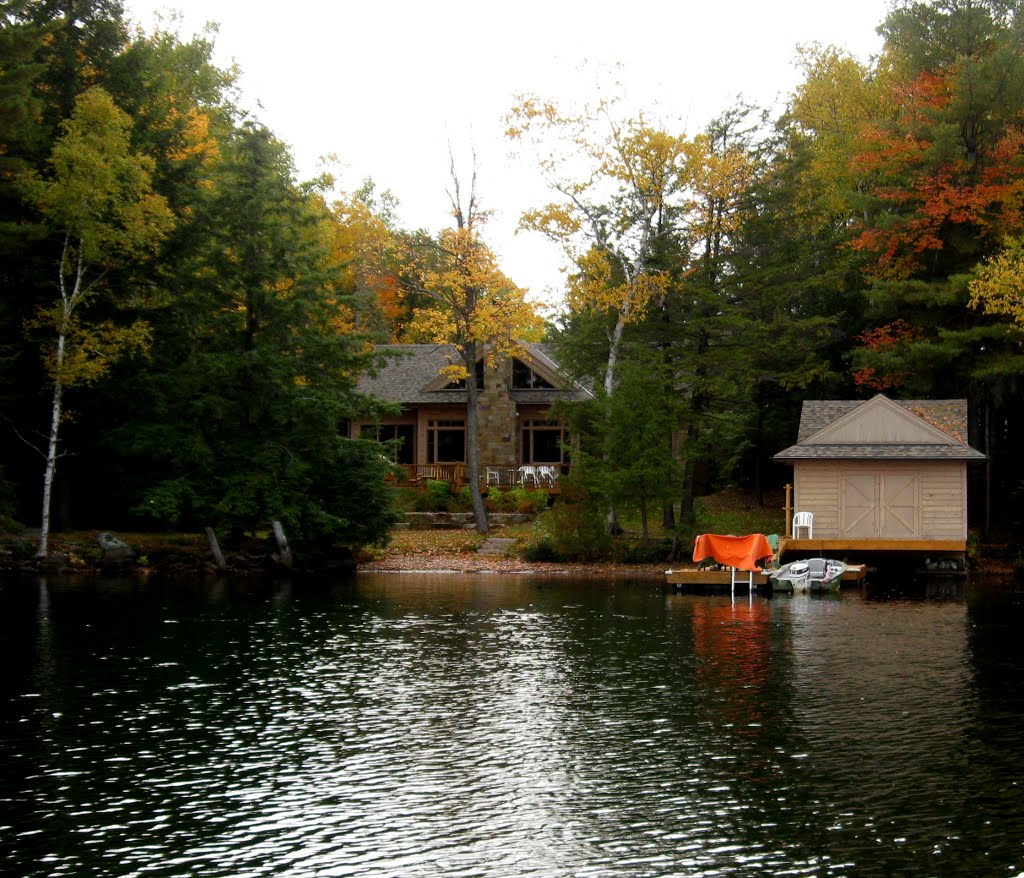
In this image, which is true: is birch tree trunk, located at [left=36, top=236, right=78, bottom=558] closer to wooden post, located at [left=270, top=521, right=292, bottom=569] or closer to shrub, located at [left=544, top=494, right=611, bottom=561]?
wooden post, located at [left=270, top=521, right=292, bottom=569]

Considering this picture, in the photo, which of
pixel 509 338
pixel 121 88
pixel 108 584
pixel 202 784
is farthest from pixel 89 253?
pixel 202 784

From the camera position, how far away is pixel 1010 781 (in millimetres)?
10859

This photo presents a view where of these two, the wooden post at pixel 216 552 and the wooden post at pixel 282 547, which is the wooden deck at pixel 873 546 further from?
the wooden post at pixel 216 552

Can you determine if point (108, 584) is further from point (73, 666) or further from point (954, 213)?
point (954, 213)

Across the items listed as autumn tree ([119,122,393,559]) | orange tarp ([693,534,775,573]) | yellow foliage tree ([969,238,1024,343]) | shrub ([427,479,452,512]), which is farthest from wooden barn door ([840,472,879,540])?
shrub ([427,479,452,512])

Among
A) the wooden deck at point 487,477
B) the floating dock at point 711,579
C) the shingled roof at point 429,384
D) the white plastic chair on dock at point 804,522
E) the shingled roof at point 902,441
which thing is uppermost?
the shingled roof at point 429,384

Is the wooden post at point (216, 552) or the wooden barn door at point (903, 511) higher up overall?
the wooden barn door at point (903, 511)

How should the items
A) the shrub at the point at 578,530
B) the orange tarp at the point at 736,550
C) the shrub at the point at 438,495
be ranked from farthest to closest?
the shrub at the point at 438,495
the shrub at the point at 578,530
the orange tarp at the point at 736,550

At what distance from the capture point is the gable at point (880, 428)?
33531mm

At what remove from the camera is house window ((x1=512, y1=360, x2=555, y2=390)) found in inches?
1858

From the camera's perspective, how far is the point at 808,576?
29391 millimetres

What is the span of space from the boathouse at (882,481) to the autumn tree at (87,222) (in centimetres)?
1944

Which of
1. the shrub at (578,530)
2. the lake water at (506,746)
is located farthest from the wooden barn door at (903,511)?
the lake water at (506,746)

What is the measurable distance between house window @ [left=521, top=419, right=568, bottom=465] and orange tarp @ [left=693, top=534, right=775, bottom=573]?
59.1 ft
